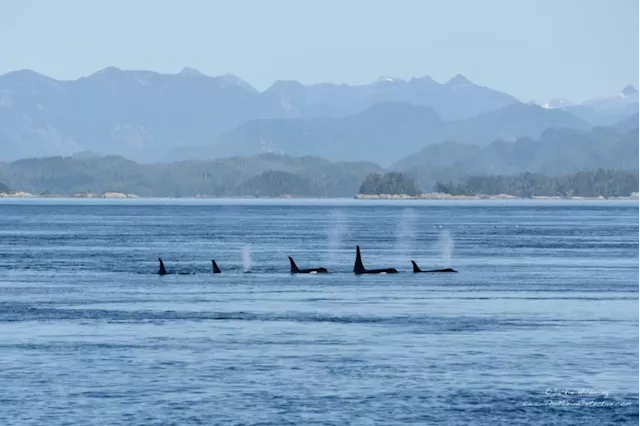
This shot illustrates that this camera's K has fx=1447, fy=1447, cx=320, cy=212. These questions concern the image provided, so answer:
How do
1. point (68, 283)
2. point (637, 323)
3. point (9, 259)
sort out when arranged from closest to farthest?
point (637, 323) < point (68, 283) < point (9, 259)

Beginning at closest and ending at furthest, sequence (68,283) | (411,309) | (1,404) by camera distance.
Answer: (1,404)
(411,309)
(68,283)

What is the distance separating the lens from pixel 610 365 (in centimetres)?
4475

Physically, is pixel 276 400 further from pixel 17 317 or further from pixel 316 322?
pixel 17 317

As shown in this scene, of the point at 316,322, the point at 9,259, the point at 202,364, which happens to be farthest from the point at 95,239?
the point at 202,364

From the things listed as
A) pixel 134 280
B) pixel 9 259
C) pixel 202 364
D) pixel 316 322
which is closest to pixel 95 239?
pixel 9 259

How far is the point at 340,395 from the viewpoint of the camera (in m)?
39.9

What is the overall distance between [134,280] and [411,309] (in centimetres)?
2538

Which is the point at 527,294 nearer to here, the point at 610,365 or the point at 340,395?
the point at 610,365

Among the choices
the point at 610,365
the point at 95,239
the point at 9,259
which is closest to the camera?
the point at 610,365

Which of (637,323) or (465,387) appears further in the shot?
(637,323)

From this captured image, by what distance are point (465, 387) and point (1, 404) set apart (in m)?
12.8

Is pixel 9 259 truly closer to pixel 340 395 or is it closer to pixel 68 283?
pixel 68 283

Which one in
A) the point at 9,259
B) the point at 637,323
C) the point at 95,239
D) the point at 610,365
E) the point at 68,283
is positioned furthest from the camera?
the point at 95,239

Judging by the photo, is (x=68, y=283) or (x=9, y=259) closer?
(x=68, y=283)
